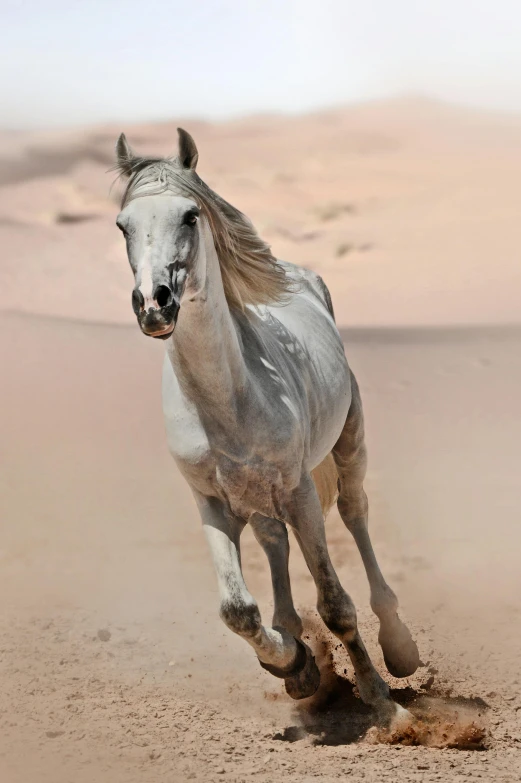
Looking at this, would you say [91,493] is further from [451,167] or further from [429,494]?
[451,167]

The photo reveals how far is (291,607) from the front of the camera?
4457mm

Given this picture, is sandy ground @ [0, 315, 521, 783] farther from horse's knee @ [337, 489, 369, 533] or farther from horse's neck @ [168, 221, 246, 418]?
horse's neck @ [168, 221, 246, 418]

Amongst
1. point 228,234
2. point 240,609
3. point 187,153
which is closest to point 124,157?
point 187,153

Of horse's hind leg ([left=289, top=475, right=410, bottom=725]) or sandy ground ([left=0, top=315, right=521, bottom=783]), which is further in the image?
sandy ground ([left=0, top=315, right=521, bottom=783])

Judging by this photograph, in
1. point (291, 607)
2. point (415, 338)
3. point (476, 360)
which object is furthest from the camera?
point (415, 338)

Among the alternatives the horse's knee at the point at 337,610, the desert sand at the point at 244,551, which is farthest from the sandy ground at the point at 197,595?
the horse's knee at the point at 337,610

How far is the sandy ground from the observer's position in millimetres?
4211

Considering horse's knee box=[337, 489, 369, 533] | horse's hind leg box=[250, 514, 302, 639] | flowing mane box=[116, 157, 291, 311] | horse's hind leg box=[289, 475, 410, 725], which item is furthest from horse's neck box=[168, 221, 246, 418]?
horse's knee box=[337, 489, 369, 533]

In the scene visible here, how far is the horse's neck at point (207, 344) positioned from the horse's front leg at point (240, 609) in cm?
47

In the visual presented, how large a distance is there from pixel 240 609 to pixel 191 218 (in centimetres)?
151

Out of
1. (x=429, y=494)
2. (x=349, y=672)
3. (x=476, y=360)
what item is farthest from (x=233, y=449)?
(x=476, y=360)

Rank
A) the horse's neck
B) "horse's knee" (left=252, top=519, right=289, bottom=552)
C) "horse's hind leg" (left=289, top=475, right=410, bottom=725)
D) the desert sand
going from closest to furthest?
the horse's neck → "horse's hind leg" (left=289, top=475, right=410, bottom=725) → the desert sand → "horse's knee" (left=252, top=519, right=289, bottom=552)

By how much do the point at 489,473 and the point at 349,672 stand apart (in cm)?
512

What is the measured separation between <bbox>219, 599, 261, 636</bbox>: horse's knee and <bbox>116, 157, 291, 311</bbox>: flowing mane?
1194mm
